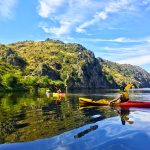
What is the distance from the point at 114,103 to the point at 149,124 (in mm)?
20082

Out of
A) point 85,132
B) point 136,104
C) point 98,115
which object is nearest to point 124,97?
point 136,104

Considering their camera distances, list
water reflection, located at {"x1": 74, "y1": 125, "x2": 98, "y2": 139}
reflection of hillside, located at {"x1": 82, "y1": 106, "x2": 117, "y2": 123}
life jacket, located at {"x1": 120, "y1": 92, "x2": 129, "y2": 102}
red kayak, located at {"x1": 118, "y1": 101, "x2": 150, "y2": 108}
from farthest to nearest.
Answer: life jacket, located at {"x1": 120, "y1": 92, "x2": 129, "y2": 102}, red kayak, located at {"x1": 118, "y1": 101, "x2": 150, "y2": 108}, reflection of hillside, located at {"x1": 82, "y1": 106, "x2": 117, "y2": 123}, water reflection, located at {"x1": 74, "y1": 125, "x2": 98, "y2": 139}

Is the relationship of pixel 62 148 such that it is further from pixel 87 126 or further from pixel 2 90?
pixel 2 90

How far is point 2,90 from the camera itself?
166m

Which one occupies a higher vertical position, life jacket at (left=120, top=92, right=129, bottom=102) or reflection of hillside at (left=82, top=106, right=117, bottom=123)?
life jacket at (left=120, top=92, right=129, bottom=102)

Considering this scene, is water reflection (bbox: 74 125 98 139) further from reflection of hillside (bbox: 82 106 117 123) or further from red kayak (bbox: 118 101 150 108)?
red kayak (bbox: 118 101 150 108)

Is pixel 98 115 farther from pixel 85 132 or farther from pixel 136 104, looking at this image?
pixel 85 132

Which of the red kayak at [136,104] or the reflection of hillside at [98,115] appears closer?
the reflection of hillside at [98,115]

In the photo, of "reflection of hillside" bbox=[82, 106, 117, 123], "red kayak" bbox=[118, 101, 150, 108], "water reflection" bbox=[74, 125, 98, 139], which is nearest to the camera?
"water reflection" bbox=[74, 125, 98, 139]

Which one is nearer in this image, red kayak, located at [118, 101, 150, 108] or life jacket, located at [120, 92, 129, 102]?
red kayak, located at [118, 101, 150, 108]

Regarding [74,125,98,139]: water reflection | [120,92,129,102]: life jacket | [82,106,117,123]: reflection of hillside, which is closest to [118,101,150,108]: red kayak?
[120,92,129,102]: life jacket

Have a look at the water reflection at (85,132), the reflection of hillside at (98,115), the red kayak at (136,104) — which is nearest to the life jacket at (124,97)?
the red kayak at (136,104)

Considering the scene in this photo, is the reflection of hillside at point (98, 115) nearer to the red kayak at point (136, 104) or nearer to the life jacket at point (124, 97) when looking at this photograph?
the red kayak at point (136, 104)

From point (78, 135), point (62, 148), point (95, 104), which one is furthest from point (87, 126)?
point (95, 104)
